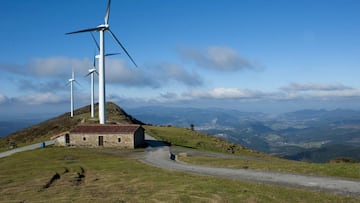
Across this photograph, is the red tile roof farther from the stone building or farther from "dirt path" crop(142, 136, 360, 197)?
"dirt path" crop(142, 136, 360, 197)

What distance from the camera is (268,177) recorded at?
41250mm

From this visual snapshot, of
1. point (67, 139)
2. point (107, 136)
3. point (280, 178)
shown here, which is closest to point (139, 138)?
point (107, 136)

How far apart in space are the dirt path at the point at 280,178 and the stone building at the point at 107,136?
79.6 feet

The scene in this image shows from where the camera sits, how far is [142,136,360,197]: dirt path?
34312 mm

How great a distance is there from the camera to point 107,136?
273 ft

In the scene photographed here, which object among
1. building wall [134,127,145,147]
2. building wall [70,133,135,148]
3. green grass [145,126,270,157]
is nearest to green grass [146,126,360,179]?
green grass [145,126,270,157]

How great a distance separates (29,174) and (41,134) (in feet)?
252

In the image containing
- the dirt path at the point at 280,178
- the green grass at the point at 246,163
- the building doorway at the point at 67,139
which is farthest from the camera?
the building doorway at the point at 67,139

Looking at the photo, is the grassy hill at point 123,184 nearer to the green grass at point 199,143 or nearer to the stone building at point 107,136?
the stone building at point 107,136

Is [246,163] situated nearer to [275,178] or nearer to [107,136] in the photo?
[275,178]

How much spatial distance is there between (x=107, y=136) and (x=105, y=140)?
1045 millimetres

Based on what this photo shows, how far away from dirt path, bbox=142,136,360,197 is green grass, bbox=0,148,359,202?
91.3 inches

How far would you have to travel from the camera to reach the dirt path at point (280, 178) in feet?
113

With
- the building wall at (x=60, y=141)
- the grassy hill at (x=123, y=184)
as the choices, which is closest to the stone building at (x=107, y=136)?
the building wall at (x=60, y=141)
